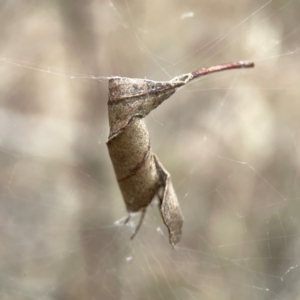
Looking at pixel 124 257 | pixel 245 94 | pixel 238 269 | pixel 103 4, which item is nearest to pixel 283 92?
pixel 245 94

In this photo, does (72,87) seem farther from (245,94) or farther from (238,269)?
(238,269)

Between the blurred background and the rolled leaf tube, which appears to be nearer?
the rolled leaf tube

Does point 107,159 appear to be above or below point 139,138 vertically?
below

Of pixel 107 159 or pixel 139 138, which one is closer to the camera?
pixel 139 138

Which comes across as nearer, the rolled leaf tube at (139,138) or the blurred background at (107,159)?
the rolled leaf tube at (139,138)
